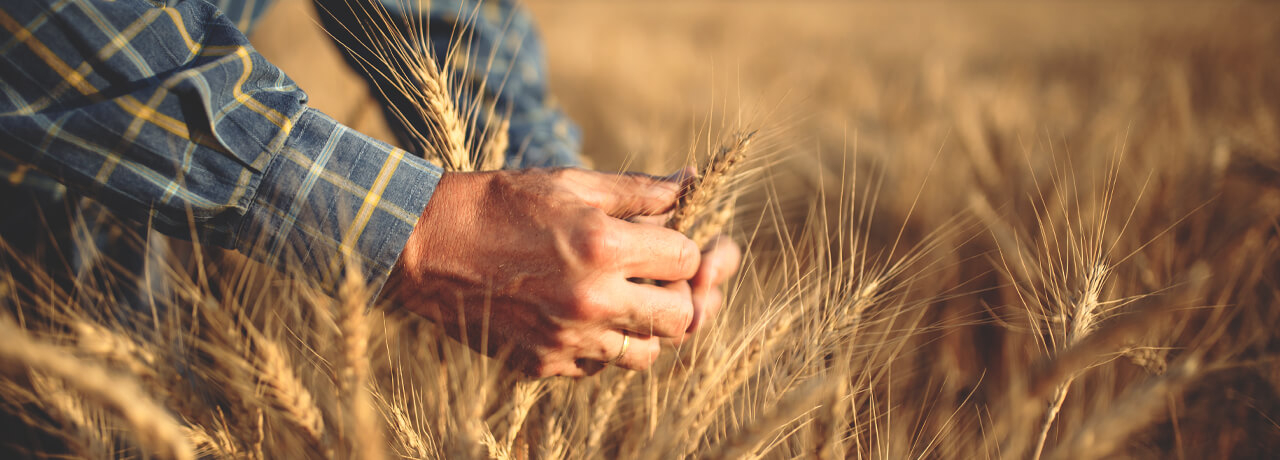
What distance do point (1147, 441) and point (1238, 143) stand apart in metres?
0.64

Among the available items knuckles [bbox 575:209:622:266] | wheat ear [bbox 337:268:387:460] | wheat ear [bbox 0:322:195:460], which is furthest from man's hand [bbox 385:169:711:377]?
wheat ear [bbox 0:322:195:460]

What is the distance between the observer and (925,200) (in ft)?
4.42

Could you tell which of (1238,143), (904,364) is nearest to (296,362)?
(904,364)

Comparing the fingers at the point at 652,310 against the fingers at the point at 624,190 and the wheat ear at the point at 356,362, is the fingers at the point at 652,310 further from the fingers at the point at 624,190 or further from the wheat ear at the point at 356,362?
the wheat ear at the point at 356,362

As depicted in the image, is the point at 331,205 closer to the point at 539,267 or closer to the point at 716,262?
the point at 539,267

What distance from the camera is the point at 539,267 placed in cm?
60

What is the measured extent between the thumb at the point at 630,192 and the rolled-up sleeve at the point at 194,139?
189 millimetres

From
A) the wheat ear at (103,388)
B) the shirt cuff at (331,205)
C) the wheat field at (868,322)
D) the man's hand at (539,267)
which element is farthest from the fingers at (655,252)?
the wheat ear at (103,388)

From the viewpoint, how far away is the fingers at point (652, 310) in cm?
62

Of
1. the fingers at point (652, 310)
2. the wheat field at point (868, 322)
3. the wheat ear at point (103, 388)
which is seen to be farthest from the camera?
the fingers at point (652, 310)

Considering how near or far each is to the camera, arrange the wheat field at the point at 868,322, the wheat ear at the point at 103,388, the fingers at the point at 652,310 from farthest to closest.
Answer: the fingers at the point at 652,310
the wheat field at the point at 868,322
the wheat ear at the point at 103,388

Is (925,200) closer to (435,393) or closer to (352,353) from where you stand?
(435,393)

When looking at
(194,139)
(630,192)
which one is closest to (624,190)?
(630,192)

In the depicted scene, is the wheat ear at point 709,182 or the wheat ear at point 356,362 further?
the wheat ear at point 709,182
